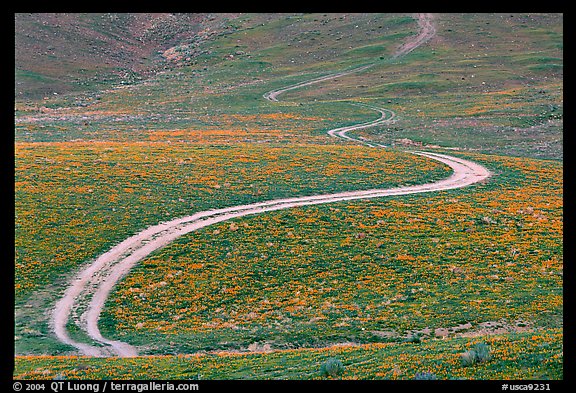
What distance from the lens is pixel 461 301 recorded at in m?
26.8

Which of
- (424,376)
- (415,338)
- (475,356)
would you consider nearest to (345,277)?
(415,338)

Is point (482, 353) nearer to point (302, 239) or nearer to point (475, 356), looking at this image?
point (475, 356)

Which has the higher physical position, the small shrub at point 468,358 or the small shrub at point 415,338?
the small shrub at point 468,358

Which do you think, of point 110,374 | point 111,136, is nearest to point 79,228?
point 110,374

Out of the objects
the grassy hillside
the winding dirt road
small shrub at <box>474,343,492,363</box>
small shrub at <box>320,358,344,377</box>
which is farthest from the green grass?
small shrub at <box>474,343,492,363</box>

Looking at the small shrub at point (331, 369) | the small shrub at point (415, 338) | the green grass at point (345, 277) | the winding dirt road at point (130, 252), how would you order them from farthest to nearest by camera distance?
the green grass at point (345, 277)
the winding dirt road at point (130, 252)
the small shrub at point (415, 338)
the small shrub at point (331, 369)

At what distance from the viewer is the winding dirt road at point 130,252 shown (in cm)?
2419

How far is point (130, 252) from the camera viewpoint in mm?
31719

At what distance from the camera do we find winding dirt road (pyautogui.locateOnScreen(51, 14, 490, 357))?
24.2 meters

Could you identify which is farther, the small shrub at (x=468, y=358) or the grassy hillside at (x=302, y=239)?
the grassy hillside at (x=302, y=239)

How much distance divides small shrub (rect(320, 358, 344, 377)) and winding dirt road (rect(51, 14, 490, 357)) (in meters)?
8.25

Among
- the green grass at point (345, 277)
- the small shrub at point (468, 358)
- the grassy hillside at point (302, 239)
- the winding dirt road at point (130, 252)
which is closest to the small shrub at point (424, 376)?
the grassy hillside at point (302, 239)

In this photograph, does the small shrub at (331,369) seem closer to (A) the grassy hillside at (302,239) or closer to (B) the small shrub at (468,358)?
(A) the grassy hillside at (302,239)

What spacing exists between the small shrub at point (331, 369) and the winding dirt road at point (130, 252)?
8.25m
